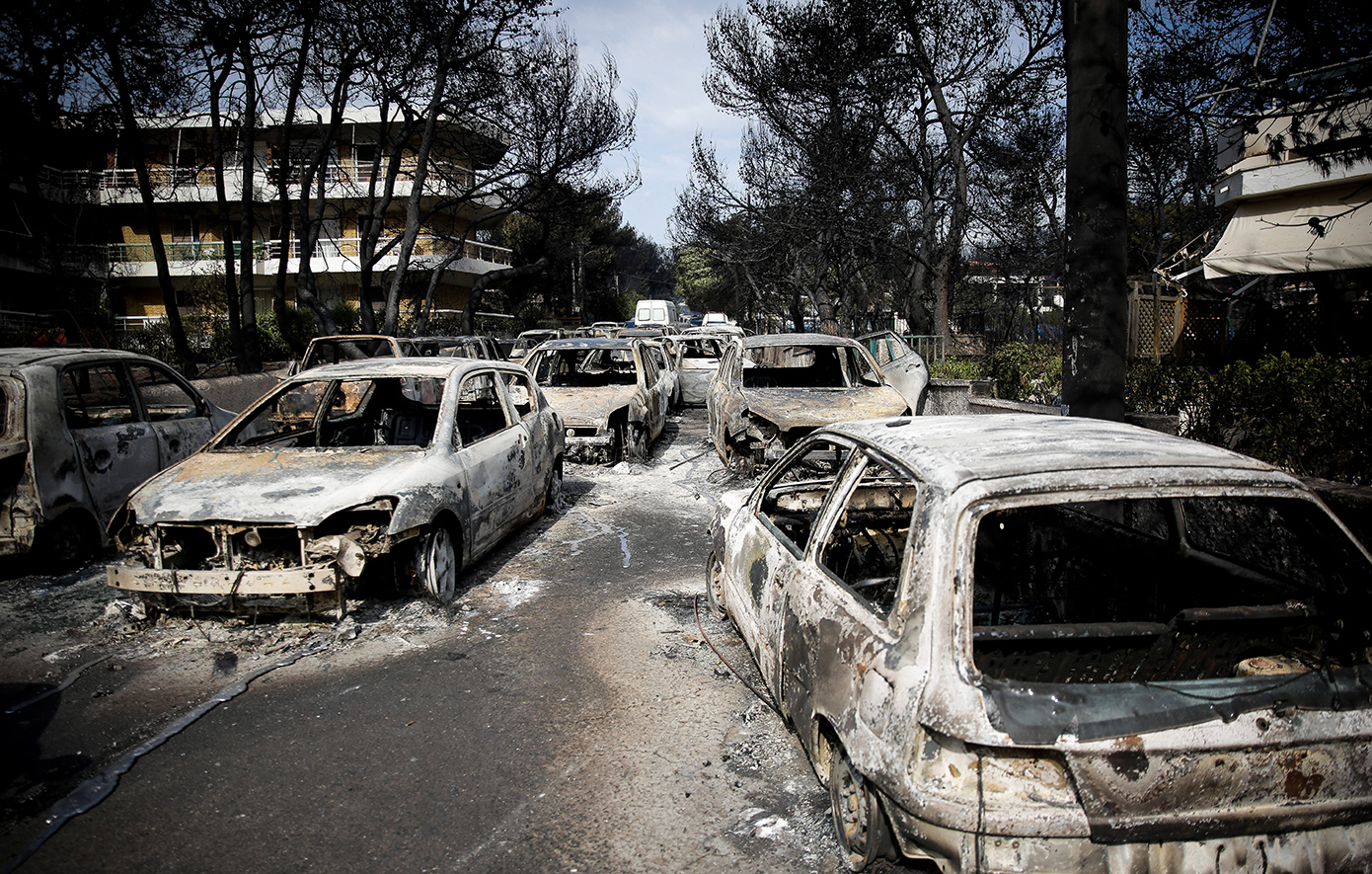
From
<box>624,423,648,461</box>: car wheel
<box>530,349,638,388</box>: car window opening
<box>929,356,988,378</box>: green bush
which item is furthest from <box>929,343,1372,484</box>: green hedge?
<box>929,356,988,378</box>: green bush

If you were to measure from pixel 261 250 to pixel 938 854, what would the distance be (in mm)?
40783

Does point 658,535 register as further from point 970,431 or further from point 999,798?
point 999,798

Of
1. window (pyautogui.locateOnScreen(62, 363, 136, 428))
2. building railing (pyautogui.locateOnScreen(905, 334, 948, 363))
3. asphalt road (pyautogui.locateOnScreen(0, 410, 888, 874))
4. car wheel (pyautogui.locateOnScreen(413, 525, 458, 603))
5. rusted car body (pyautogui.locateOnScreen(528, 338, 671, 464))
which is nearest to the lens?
asphalt road (pyautogui.locateOnScreen(0, 410, 888, 874))

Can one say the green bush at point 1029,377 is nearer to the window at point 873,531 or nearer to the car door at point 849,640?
the window at point 873,531

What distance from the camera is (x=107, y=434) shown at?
6285 mm

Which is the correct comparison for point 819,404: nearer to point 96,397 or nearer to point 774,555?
point 774,555

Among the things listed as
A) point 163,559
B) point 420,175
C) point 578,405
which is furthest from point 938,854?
point 420,175

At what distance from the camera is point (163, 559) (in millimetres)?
4625

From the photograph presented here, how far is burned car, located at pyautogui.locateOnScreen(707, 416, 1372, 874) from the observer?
2.02 m

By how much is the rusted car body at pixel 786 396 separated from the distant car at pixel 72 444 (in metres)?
5.40

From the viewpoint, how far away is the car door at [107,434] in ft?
19.9

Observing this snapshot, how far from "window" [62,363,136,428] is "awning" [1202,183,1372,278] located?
490 inches

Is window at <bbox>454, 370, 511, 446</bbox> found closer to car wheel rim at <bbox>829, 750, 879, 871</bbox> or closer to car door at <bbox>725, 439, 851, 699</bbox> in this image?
car door at <bbox>725, 439, 851, 699</bbox>

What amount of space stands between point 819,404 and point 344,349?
352 inches
